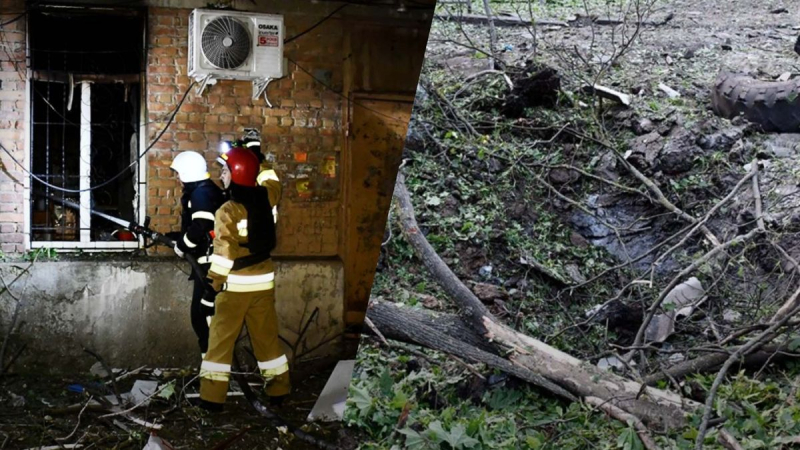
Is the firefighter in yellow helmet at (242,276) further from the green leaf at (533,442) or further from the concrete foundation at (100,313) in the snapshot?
the green leaf at (533,442)

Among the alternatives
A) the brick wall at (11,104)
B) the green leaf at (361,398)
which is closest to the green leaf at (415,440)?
the green leaf at (361,398)

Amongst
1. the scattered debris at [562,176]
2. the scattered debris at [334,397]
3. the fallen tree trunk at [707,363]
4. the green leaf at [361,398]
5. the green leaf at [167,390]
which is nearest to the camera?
the fallen tree trunk at [707,363]

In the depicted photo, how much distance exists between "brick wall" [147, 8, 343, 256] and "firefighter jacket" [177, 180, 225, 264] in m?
0.03

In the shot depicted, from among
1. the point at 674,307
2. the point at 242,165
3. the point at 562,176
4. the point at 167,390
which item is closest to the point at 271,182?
the point at 242,165

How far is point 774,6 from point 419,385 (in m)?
0.95

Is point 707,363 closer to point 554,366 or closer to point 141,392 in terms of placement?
point 554,366

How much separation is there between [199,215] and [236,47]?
0.41 m

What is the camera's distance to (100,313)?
183 cm

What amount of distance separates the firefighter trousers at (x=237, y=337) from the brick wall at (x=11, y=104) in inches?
20.9

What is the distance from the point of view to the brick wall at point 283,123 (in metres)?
1.81

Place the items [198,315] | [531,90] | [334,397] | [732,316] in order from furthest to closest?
[334,397]
[198,315]
[531,90]
[732,316]

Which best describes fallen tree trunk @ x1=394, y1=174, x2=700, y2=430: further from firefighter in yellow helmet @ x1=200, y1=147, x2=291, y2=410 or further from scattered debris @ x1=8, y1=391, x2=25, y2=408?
scattered debris @ x1=8, y1=391, x2=25, y2=408

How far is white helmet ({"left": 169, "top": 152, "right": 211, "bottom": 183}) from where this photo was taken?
1.85 meters

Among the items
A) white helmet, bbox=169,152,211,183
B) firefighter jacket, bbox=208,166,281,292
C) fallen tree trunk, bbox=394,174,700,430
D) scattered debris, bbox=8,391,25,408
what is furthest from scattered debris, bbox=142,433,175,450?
fallen tree trunk, bbox=394,174,700,430
